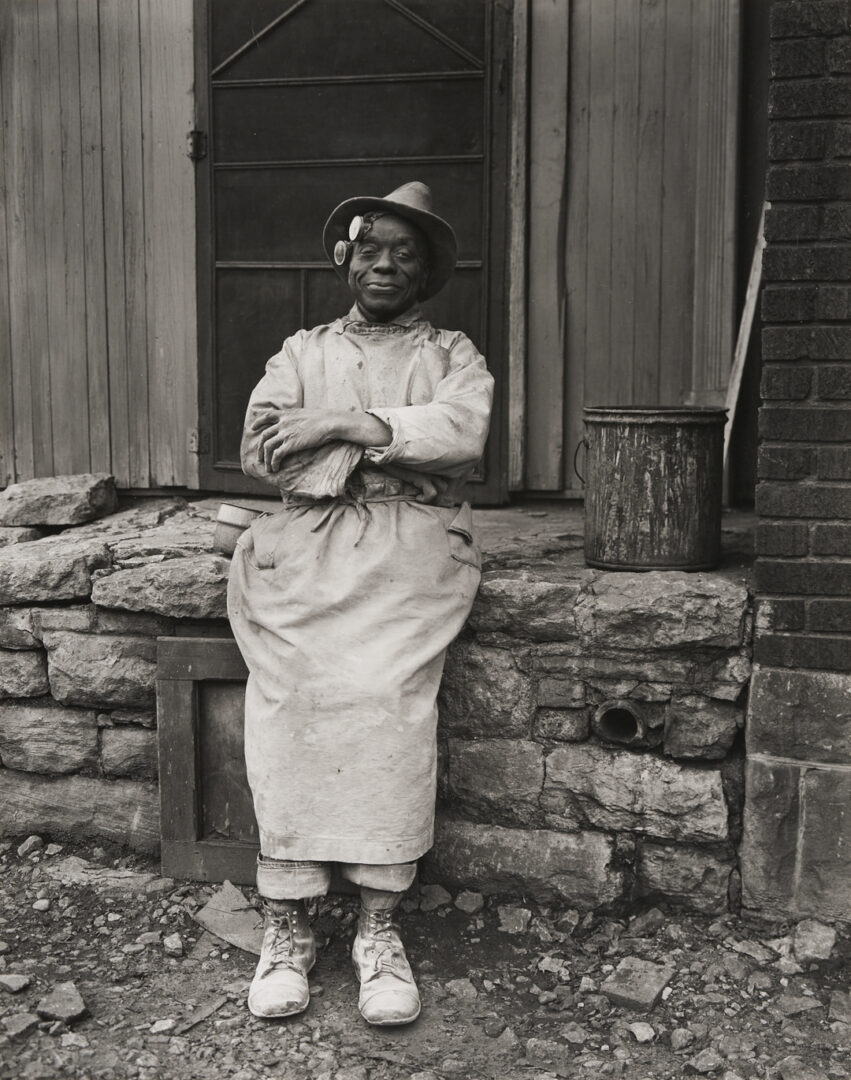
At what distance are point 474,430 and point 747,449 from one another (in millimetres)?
1596

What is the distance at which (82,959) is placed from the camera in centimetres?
353

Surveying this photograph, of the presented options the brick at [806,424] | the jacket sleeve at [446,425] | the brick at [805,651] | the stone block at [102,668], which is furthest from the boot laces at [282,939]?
the brick at [806,424]

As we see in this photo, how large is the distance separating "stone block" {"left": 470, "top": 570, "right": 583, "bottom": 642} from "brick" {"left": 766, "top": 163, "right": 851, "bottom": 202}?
3.87 ft

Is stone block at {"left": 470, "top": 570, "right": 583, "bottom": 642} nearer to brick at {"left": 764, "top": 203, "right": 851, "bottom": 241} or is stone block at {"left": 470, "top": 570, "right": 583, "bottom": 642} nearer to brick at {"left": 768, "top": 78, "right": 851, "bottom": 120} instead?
brick at {"left": 764, "top": 203, "right": 851, "bottom": 241}

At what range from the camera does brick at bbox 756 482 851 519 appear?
3.33 metres

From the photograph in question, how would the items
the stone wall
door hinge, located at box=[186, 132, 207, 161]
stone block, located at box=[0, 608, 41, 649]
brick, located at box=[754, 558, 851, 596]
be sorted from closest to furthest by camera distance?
brick, located at box=[754, 558, 851, 596]
the stone wall
stone block, located at box=[0, 608, 41, 649]
door hinge, located at box=[186, 132, 207, 161]

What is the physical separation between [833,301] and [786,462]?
1.38 feet

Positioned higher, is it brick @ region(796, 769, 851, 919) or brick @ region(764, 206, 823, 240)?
brick @ region(764, 206, 823, 240)

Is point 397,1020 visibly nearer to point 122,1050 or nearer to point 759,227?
point 122,1050

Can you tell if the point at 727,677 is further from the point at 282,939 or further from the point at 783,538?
the point at 282,939

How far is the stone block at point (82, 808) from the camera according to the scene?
4117 mm

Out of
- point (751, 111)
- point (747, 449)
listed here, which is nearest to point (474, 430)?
point (747, 449)

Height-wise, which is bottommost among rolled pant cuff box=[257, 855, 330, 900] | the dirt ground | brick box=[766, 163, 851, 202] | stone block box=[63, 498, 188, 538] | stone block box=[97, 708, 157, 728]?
the dirt ground

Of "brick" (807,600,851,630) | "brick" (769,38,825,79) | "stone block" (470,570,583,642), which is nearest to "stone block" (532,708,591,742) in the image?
"stone block" (470,570,583,642)
